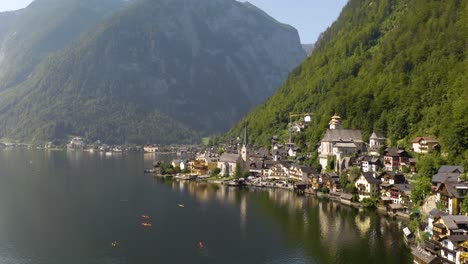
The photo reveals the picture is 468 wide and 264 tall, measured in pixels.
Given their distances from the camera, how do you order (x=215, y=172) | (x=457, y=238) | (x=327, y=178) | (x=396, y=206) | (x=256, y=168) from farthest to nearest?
1. (x=215, y=172)
2. (x=256, y=168)
3. (x=327, y=178)
4. (x=396, y=206)
5. (x=457, y=238)

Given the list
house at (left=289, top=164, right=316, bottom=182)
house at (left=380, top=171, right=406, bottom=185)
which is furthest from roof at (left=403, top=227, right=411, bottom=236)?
house at (left=289, top=164, right=316, bottom=182)

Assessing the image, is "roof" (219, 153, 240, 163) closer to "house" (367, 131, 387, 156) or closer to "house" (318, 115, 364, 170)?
"house" (318, 115, 364, 170)

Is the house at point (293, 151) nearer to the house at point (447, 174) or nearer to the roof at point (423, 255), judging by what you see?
the house at point (447, 174)

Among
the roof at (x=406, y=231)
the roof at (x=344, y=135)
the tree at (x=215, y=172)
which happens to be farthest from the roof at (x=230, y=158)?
the roof at (x=406, y=231)

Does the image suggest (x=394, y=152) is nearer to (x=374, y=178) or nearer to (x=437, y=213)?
(x=374, y=178)

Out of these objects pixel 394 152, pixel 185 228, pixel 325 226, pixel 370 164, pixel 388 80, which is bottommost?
pixel 185 228

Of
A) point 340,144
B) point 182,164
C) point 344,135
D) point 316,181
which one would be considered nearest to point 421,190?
point 316,181
